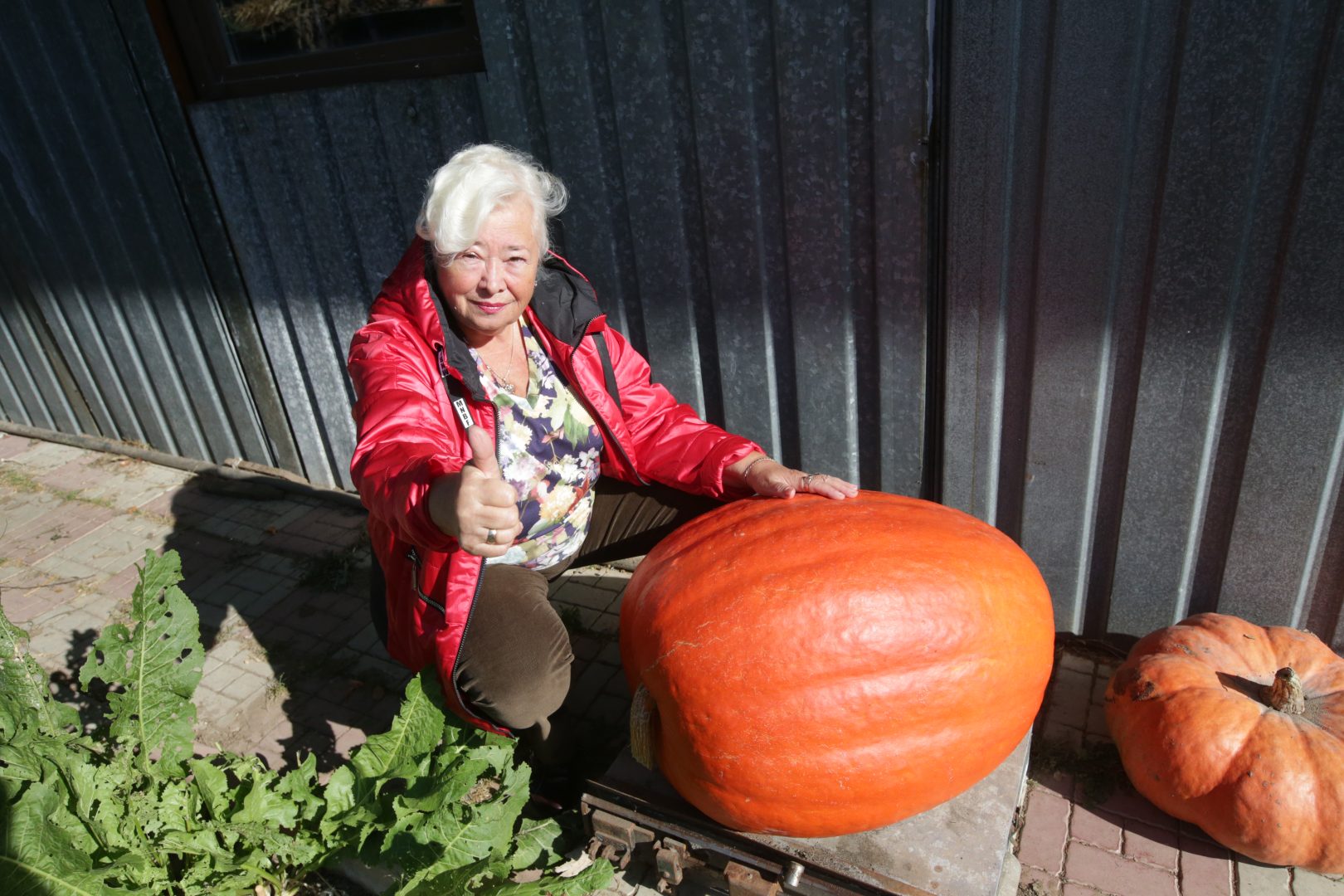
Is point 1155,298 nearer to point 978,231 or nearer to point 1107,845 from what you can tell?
point 978,231

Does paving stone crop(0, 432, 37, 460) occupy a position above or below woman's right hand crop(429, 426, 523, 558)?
below

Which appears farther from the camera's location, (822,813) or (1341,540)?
(1341,540)

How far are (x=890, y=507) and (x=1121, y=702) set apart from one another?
2.96ft

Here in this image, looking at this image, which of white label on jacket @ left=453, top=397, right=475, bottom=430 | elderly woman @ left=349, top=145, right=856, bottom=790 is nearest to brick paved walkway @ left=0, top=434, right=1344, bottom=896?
elderly woman @ left=349, top=145, right=856, bottom=790

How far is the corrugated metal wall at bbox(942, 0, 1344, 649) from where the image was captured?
82.3 inches

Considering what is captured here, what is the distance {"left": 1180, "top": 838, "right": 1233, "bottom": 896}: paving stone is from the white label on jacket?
84.8 inches

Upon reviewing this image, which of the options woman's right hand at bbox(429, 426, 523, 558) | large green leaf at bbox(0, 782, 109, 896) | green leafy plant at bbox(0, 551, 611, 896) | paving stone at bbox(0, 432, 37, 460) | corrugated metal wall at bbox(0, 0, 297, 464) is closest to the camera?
woman's right hand at bbox(429, 426, 523, 558)

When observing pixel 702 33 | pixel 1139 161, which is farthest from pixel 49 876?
pixel 1139 161

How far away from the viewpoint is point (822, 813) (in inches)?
72.4

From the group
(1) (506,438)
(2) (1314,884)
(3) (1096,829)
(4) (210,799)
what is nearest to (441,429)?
(1) (506,438)

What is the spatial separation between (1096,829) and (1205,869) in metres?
0.25

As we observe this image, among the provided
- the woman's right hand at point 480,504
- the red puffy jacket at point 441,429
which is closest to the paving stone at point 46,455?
the red puffy jacket at point 441,429

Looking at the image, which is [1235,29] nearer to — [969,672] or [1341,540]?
[1341,540]

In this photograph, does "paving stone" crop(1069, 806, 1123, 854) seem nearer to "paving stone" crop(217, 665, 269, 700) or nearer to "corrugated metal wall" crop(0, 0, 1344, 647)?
"corrugated metal wall" crop(0, 0, 1344, 647)
